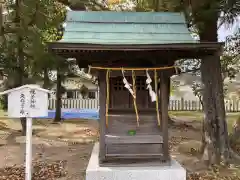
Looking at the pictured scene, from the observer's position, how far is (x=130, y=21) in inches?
300

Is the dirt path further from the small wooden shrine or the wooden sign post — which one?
the wooden sign post

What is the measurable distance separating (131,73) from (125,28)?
113 cm

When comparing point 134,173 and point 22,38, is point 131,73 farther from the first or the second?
point 22,38

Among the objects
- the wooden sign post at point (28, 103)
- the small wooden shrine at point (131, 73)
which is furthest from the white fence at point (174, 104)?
the wooden sign post at point (28, 103)

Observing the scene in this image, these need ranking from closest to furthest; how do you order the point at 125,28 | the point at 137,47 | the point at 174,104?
the point at 137,47 < the point at 125,28 < the point at 174,104

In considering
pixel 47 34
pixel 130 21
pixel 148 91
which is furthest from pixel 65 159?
pixel 47 34

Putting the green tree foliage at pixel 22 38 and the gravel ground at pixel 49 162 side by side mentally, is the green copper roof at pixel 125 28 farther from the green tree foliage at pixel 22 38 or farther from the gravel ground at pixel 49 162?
the green tree foliage at pixel 22 38

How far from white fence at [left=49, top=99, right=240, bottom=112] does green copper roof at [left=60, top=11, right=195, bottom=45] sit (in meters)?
20.5

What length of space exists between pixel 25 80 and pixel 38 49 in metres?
1.67

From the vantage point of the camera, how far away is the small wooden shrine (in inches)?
271

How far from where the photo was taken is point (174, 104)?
3112 centimetres

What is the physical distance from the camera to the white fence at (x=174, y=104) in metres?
28.2

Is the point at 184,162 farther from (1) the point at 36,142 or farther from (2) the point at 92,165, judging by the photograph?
(1) the point at 36,142

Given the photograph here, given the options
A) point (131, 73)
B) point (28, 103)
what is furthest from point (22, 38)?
point (131, 73)
